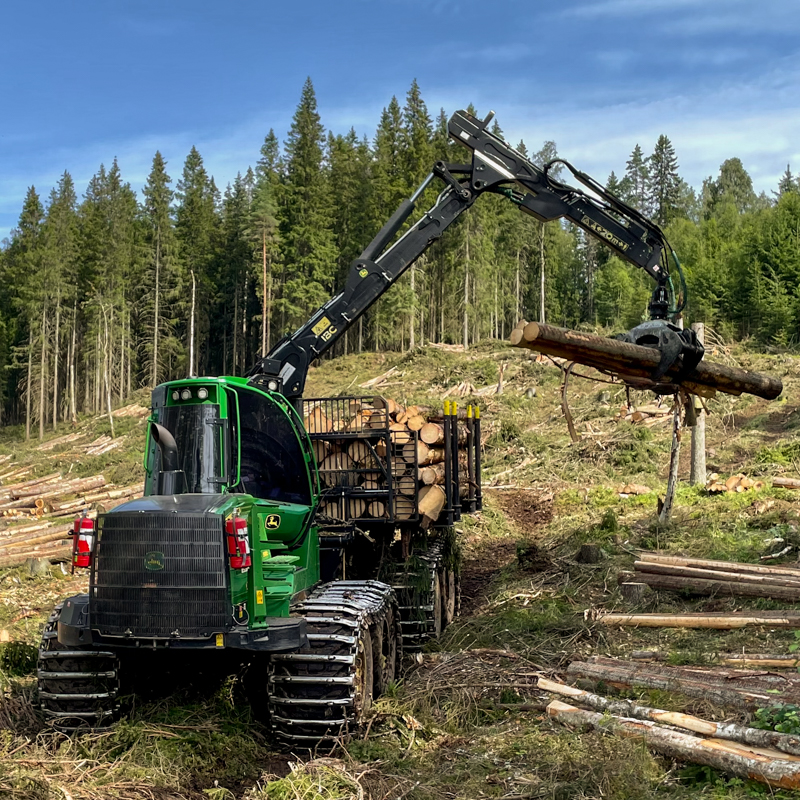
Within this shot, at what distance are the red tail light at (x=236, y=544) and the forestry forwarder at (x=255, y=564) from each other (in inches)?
0.4

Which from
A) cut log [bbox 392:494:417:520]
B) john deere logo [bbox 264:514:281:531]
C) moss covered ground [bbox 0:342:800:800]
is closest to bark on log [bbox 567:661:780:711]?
moss covered ground [bbox 0:342:800:800]

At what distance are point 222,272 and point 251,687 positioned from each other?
62.2m

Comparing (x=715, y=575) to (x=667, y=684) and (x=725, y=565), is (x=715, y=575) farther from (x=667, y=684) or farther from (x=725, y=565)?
(x=667, y=684)

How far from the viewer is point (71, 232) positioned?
6009cm

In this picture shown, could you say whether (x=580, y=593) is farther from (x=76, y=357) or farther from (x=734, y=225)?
(x=734, y=225)

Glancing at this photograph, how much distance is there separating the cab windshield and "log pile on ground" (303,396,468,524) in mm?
2938

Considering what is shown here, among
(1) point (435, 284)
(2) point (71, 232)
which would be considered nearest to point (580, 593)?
(1) point (435, 284)

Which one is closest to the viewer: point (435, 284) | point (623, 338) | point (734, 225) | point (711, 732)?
point (711, 732)

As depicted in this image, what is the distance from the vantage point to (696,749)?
593 cm

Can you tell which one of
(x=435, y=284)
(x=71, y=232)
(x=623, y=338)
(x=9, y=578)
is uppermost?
(x=71, y=232)

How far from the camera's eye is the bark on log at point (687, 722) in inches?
225

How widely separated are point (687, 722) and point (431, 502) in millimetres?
4859

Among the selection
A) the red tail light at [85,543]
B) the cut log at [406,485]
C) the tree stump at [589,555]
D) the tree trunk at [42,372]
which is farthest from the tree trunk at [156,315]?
the red tail light at [85,543]

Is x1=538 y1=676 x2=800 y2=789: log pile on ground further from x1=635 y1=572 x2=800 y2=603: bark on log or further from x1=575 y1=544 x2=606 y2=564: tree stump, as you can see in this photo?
x1=575 y1=544 x2=606 y2=564: tree stump
